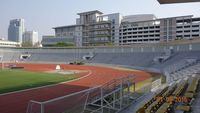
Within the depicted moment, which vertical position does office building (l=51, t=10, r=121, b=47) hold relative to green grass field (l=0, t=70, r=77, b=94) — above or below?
above

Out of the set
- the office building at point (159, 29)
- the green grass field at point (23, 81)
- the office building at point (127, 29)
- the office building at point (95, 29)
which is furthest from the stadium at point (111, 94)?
the office building at point (95, 29)

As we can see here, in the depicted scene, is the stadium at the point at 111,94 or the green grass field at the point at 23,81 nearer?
the stadium at the point at 111,94

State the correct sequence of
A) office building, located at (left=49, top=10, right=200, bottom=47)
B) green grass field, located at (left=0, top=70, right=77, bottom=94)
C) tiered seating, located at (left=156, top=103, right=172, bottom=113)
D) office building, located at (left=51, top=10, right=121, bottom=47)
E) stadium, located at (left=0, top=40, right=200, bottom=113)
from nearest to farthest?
tiered seating, located at (left=156, top=103, right=172, bottom=113) → stadium, located at (left=0, top=40, right=200, bottom=113) → green grass field, located at (left=0, top=70, right=77, bottom=94) → office building, located at (left=49, top=10, right=200, bottom=47) → office building, located at (left=51, top=10, right=121, bottom=47)

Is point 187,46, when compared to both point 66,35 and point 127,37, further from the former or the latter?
point 66,35

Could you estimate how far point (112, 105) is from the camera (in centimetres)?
1408

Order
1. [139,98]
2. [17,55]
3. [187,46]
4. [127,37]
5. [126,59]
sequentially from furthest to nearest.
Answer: [127,37] < [17,55] < [126,59] < [187,46] < [139,98]

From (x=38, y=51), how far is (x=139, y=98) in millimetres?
70012

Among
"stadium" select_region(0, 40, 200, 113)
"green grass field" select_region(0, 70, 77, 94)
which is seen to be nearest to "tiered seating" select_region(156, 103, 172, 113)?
"stadium" select_region(0, 40, 200, 113)

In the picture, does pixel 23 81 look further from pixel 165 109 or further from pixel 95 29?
pixel 95 29

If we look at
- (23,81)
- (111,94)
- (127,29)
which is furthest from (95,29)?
(111,94)

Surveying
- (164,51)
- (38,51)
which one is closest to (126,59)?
(164,51)

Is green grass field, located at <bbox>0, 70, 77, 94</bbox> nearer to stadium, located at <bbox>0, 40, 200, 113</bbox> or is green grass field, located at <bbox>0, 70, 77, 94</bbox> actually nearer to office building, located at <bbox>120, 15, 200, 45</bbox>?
stadium, located at <bbox>0, 40, 200, 113</bbox>

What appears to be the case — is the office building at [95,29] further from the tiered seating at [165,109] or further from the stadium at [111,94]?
the tiered seating at [165,109]

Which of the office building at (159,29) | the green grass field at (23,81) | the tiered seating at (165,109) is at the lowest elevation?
the green grass field at (23,81)
